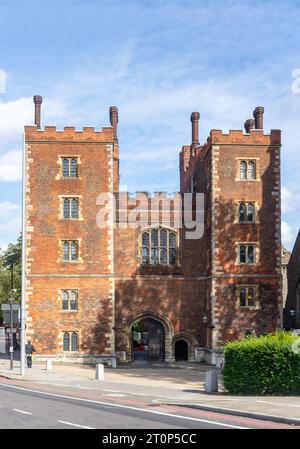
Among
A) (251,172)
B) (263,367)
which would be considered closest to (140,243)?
(251,172)

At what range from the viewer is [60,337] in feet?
149

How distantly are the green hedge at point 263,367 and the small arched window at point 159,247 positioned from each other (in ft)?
70.6

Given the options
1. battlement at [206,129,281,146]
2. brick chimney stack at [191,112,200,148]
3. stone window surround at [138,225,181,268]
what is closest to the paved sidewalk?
stone window surround at [138,225,181,268]

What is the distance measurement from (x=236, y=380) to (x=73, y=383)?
30.7ft

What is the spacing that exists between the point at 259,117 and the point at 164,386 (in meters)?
Answer: 24.6

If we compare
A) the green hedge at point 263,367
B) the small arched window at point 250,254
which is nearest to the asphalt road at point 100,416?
the green hedge at point 263,367

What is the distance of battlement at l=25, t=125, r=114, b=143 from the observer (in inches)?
1831

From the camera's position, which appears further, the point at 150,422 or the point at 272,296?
the point at 272,296

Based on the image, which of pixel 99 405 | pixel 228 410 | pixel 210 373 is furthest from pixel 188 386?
pixel 228 410

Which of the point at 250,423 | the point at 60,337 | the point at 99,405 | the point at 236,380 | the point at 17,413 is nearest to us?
the point at 250,423

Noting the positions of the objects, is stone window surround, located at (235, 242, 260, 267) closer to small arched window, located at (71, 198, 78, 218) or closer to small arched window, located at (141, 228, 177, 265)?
small arched window, located at (141, 228, 177, 265)

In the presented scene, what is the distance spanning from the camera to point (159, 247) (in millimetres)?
48000

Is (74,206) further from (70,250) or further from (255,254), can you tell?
(255,254)

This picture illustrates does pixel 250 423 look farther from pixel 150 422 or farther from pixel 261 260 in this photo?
pixel 261 260
